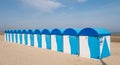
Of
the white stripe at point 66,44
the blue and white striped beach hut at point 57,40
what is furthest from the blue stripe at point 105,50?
the blue and white striped beach hut at point 57,40

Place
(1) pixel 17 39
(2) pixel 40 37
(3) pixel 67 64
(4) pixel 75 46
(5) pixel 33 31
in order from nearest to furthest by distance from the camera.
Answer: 1. (3) pixel 67 64
2. (4) pixel 75 46
3. (2) pixel 40 37
4. (5) pixel 33 31
5. (1) pixel 17 39

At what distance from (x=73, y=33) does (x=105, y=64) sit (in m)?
4.16

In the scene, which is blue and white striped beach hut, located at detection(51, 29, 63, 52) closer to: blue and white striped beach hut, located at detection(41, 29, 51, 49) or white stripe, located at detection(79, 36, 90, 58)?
blue and white striped beach hut, located at detection(41, 29, 51, 49)

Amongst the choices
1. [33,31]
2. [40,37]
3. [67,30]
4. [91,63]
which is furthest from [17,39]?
[91,63]

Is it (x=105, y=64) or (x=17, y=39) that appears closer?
(x=105, y=64)

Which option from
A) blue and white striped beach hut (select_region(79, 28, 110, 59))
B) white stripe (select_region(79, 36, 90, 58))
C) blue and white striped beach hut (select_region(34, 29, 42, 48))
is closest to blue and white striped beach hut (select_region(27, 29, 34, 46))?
blue and white striped beach hut (select_region(34, 29, 42, 48))

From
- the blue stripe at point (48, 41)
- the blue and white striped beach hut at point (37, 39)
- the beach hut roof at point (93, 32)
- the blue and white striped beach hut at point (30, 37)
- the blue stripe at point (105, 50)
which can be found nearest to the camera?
the beach hut roof at point (93, 32)

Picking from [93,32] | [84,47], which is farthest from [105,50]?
[93,32]

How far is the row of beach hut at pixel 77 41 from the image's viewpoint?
1041 cm

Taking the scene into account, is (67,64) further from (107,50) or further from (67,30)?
(67,30)

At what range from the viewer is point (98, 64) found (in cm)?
877

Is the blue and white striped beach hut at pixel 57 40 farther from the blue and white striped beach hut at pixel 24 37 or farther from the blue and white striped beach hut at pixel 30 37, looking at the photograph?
the blue and white striped beach hut at pixel 24 37

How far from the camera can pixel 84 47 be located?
11141 mm

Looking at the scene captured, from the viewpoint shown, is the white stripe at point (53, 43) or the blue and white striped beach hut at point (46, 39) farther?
the blue and white striped beach hut at point (46, 39)
